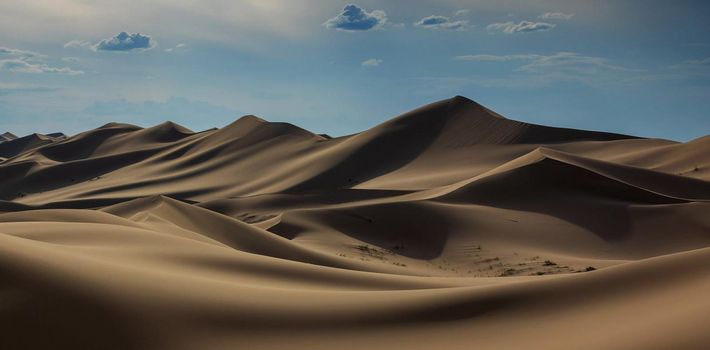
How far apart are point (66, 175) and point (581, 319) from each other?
244 feet

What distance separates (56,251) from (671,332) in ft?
20.4

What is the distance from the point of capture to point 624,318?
19.8ft

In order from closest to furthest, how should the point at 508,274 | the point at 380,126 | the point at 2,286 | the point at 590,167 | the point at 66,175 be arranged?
the point at 2,286 → the point at 508,274 → the point at 590,167 → the point at 380,126 → the point at 66,175

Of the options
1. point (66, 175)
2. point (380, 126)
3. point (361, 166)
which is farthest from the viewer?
point (66, 175)

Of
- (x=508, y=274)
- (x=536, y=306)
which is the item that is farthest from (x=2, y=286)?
(x=508, y=274)

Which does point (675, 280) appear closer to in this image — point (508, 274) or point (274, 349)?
point (274, 349)

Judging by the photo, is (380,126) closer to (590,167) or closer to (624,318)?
(590,167)

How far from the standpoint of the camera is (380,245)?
24031mm

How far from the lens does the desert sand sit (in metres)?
6.12

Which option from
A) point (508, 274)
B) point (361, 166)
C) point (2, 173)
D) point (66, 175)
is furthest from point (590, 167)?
point (2, 173)

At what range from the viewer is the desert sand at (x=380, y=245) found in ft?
20.1

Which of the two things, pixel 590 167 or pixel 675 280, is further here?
pixel 590 167

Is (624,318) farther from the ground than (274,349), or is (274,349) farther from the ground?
(624,318)

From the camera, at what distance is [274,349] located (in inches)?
239
